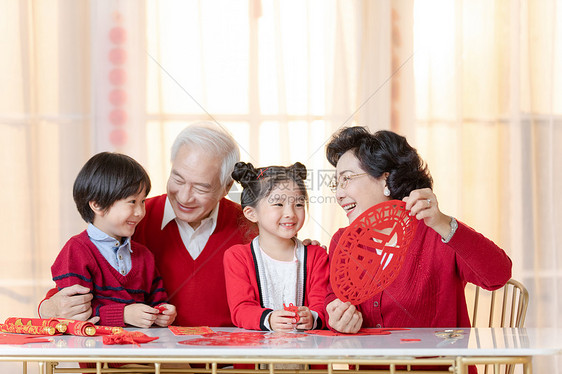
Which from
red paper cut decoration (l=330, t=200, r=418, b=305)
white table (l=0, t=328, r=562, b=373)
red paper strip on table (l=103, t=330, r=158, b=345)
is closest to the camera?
white table (l=0, t=328, r=562, b=373)

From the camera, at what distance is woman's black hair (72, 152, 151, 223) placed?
1.49 m

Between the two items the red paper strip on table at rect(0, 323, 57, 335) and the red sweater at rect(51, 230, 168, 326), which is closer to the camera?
the red paper strip on table at rect(0, 323, 57, 335)

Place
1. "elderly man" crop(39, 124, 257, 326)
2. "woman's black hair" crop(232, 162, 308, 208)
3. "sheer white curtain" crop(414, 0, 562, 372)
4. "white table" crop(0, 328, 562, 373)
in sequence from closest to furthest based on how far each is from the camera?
"white table" crop(0, 328, 562, 373)
"woman's black hair" crop(232, 162, 308, 208)
"elderly man" crop(39, 124, 257, 326)
"sheer white curtain" crop(414, 0, 562, 372)

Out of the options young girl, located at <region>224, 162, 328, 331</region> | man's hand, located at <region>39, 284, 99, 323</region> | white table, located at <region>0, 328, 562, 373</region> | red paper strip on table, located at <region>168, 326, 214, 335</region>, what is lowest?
white table, located at <region>0, 328, 562, 373</region>

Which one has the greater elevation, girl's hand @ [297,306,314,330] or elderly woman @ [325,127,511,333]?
elderly woman @ [325,127,511,333]

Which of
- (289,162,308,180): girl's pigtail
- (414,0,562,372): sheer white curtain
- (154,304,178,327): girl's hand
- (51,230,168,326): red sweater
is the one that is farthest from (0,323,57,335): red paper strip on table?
(414,0,562,372): sheer white curtain

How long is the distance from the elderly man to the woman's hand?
431 mm

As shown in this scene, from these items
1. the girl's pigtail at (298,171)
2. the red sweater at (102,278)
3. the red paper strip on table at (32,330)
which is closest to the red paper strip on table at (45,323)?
the red paper strip on table at (32,330)

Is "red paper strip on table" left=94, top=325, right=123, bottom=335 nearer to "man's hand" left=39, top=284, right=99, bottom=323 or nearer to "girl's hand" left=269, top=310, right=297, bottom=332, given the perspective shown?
"man's hand" left=39, top=284, right=99, bottom=323

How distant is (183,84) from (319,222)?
27.9 inches

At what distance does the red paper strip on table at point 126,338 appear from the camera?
119 cm

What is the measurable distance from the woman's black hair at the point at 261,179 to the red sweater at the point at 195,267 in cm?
14

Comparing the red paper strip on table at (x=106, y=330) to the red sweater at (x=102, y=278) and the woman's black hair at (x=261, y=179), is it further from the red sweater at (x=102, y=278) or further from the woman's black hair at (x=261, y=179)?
the woman's black hair at (x=261, y=179)

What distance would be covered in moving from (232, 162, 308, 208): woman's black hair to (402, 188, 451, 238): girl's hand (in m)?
0.33
